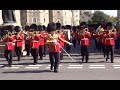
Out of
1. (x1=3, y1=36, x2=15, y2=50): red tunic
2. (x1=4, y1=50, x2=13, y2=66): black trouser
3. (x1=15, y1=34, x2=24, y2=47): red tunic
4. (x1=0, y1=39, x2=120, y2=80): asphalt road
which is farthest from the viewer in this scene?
(x1=15, y1=34, x2=24, y2=47): red tunic

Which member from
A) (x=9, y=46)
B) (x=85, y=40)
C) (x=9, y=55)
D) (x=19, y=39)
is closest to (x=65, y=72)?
(x=9, y=46)

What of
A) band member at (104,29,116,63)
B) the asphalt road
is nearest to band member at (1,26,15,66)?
the asphalt road

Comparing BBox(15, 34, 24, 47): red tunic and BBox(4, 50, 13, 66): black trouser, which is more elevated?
BBox(15, 34, 24, 47): red tunic

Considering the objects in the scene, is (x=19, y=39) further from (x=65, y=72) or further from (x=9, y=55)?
(x=65, y=72)

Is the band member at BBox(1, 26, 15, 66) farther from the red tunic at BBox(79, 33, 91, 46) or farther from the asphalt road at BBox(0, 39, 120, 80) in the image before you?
the red tunic at BBox(79, 33, 91, 46)

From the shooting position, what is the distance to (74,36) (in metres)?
28.3

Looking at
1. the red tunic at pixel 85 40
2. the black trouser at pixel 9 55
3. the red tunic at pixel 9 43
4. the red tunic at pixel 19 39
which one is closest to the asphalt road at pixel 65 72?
the black trouser at pixel 9 55

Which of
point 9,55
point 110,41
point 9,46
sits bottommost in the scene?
point 9,55

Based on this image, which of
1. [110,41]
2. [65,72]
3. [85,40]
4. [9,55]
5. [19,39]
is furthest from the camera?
[19,39]

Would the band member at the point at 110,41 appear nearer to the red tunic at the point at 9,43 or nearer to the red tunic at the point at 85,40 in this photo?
the red tunic at the point at 85,40

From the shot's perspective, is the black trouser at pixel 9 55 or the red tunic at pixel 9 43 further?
the black trouser at pixel 9 55

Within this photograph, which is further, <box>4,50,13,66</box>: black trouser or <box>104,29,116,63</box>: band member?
<box>104,29,116,63</box>: band member
